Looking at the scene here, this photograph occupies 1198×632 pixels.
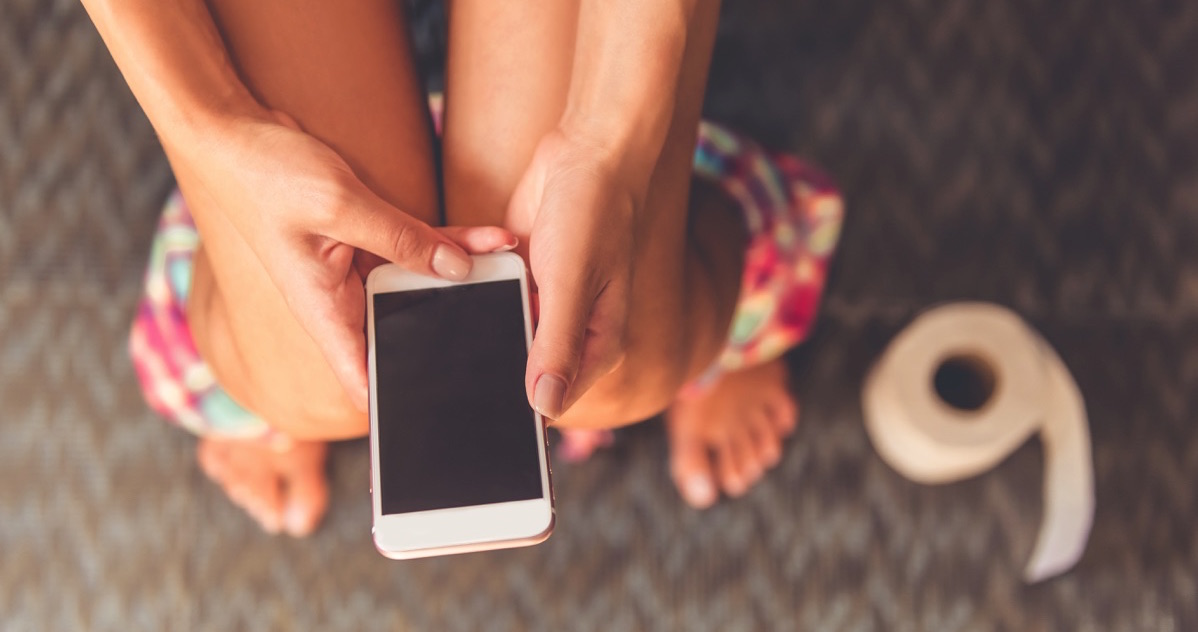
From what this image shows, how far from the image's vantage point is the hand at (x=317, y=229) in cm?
55

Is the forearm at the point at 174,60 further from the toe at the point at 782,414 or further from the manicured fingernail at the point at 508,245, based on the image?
the toe at the point at 782,414

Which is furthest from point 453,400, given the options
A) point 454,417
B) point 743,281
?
point 743,281

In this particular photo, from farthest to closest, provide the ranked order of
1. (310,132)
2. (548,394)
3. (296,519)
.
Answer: (296,519) < (310,132) < (548,394)

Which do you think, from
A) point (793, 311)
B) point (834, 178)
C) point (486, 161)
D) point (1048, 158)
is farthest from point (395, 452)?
point (1048, 158)

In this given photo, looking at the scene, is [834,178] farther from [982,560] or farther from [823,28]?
[982,560]

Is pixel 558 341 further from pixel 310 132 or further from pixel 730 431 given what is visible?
pixel 730 431

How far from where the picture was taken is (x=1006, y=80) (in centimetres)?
98

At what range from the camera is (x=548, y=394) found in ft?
1.66

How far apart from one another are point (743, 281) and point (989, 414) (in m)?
0.26

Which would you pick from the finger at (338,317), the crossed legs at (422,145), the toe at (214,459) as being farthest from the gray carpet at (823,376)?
the finger at (338,317)

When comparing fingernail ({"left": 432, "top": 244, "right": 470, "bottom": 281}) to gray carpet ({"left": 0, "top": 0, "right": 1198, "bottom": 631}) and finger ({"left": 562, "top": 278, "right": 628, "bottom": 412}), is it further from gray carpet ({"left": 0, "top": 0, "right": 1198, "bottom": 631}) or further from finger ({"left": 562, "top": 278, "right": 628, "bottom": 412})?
gray carpet ({"left": 0, "top": 0, "right": 1198, "bottom": 631})

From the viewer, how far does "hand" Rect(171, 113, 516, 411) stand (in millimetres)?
546

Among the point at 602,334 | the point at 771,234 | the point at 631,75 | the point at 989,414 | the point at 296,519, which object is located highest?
the point at 631,75

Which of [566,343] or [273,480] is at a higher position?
[566,343]
